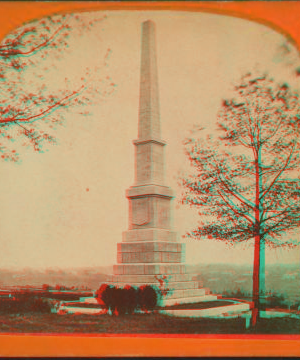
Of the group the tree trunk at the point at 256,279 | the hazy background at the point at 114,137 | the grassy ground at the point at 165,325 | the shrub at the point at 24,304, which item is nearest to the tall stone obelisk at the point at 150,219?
the hazy background at the point at 114,137

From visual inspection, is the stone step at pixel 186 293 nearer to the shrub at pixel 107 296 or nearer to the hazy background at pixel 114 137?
the hazy background at pixel 114 137

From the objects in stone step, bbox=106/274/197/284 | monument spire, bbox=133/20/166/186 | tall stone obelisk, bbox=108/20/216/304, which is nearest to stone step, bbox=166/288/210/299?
tall stone obelisk, bbox=108/20/216/304

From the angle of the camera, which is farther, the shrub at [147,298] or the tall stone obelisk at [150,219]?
the tall stone obelisk at [150,219]

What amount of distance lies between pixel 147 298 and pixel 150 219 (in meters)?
1.05

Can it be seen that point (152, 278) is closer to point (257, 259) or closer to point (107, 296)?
point (107, 296)

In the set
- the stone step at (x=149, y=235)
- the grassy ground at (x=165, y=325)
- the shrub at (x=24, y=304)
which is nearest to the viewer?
the grassy ground at (x=165, y=325)

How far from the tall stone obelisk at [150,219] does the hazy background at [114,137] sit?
102mm

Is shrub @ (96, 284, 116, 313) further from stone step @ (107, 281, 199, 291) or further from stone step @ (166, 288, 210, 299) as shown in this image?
stone step @ (166, 288, 210, 299)

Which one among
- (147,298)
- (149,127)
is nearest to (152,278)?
(147,298)

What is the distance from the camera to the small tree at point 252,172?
16.5 ft

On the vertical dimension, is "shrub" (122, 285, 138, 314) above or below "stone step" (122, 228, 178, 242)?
below

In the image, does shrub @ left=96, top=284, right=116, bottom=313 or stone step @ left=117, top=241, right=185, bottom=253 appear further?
stone step @ left=117, top=241, right=185, bottom=253

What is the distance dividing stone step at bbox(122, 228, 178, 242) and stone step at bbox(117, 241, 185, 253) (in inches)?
2.1

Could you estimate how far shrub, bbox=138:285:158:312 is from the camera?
16.1 ft
